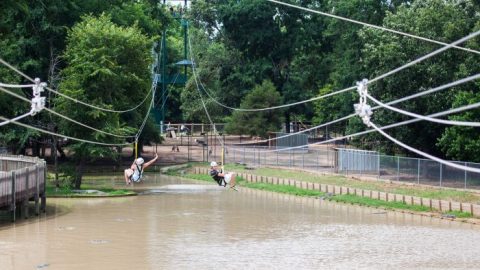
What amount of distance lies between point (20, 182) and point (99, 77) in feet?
50.4

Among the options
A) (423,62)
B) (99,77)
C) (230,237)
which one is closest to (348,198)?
(423,62)

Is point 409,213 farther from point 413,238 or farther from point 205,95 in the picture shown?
point 205,95

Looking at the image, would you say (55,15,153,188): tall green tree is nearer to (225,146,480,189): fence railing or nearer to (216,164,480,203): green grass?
(216,164,480,203): green grass

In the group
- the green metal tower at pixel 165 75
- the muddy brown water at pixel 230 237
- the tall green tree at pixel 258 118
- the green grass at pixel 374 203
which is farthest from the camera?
the green metal tower at pixel 165 75

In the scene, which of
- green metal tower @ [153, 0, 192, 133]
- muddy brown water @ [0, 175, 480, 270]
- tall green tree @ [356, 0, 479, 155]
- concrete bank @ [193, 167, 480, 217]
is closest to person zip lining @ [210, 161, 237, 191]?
muddy brown water @ [0, 175, 480, 270]

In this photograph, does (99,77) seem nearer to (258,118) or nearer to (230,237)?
(258,118)

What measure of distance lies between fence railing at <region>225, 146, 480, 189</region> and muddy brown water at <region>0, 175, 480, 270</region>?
13.7 feet

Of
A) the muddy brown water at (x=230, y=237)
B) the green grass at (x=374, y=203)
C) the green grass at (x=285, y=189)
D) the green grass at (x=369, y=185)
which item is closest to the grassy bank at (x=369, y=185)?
the green grass at (x=369, y=185)

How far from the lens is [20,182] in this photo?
131 feet

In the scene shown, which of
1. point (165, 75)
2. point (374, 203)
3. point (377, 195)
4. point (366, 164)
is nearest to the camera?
point (374, 203)

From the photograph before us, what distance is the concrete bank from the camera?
40.2 meters

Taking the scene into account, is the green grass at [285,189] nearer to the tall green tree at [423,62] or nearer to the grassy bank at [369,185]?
the grassy bank at [369,185]

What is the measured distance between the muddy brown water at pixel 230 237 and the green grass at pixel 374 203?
70 cm

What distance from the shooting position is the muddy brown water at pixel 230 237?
29.5 m
